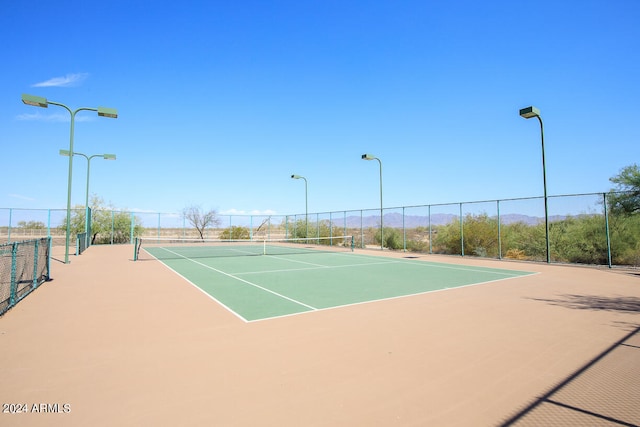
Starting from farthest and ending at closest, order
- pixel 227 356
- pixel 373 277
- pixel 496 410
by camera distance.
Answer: pixel 373 277 → pixel 227 356 → pixel 496 410

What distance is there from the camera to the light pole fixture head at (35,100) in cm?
1178

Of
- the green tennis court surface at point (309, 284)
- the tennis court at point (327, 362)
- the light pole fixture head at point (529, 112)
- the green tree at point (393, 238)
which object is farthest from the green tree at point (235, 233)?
the light pole fixture head at point (529, 112)

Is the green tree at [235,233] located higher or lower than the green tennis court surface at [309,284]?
higher

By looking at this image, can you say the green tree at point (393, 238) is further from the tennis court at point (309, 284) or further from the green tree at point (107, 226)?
the green tree at point (107, 226)

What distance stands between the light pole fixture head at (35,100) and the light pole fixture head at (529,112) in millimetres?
17614

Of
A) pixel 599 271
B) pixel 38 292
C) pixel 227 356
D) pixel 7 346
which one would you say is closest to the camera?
pixel 227 356

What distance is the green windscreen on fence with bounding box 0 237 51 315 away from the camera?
6491 mm

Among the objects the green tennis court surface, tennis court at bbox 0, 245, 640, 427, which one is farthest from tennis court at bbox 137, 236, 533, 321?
tennis court at bbox 0, 245, 640, 427

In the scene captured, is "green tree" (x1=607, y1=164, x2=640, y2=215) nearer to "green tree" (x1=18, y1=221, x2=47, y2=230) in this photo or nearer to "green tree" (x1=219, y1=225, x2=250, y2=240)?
"green tree" (x1=219, y1=225, x2=250, y2=240)

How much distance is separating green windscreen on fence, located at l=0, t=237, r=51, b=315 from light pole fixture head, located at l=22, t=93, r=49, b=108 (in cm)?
549

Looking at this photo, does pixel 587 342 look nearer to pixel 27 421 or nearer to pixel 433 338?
pixel 433 338

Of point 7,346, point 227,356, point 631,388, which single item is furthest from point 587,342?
point 7,346

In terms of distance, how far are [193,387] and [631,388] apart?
4228 millimetres

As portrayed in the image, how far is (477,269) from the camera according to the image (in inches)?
512
